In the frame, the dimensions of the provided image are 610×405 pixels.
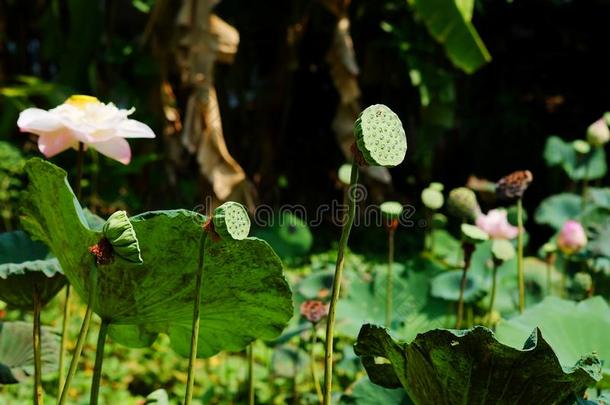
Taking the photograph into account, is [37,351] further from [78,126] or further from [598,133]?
[598,133]

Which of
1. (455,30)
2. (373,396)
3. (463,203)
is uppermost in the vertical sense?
(455,30)

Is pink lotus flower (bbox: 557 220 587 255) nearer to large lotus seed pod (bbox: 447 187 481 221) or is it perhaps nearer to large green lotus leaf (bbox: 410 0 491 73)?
large lotus seed pod (bbox: 447 187 481 221)

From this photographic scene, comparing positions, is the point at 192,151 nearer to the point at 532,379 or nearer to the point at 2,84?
the point at 2,84

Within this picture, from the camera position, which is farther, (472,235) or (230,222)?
(472,235)

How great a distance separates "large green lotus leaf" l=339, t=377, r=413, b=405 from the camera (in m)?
1.26

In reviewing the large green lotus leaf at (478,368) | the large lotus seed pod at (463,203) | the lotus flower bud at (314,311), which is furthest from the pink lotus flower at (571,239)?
the large green lotus leaf at (478,368)

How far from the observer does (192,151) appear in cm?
329

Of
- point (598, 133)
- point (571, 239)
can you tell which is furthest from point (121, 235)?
point (598, 133)

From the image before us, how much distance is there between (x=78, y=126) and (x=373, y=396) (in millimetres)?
687

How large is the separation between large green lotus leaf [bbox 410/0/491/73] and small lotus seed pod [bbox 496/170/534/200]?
1959 mm

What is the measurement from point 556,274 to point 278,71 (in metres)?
2.31

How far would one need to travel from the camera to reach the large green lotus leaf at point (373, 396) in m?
1.26

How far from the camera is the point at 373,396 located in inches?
50.3

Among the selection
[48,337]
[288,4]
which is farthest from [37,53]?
[48,337]
